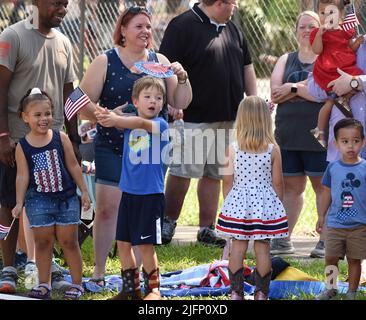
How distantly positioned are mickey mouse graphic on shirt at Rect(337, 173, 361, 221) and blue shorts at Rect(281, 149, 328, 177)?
1858 mm

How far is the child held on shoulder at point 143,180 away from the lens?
7055mm

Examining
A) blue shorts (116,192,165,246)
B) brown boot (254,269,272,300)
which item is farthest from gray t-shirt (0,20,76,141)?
brown boot (254,269,272,300)

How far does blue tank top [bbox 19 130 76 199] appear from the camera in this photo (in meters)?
7.47

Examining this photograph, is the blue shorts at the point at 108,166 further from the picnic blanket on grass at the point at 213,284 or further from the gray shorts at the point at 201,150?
the gray shorts at the point at 201,150

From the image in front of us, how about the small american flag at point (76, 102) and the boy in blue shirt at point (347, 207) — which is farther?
the small american flag at point (76, 102)

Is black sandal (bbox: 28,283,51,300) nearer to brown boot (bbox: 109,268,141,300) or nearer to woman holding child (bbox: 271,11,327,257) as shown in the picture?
brown boot (bbox: 109,268,141,300)

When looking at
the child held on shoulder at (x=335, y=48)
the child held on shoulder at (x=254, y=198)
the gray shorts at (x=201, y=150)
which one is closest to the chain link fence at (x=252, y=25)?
the gray shorts at (x=201, y=150)

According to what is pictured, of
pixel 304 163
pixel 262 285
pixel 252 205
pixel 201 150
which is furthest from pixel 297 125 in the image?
pixel 262 285

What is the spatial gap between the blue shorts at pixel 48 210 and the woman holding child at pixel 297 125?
242cm

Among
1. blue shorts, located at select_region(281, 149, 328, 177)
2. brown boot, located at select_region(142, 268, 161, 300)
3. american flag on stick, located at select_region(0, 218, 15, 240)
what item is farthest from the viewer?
blue shorts, located at select_region(281, 149, 328, 177)

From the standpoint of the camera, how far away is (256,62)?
11641 mm

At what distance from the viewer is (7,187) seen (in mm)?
8031
